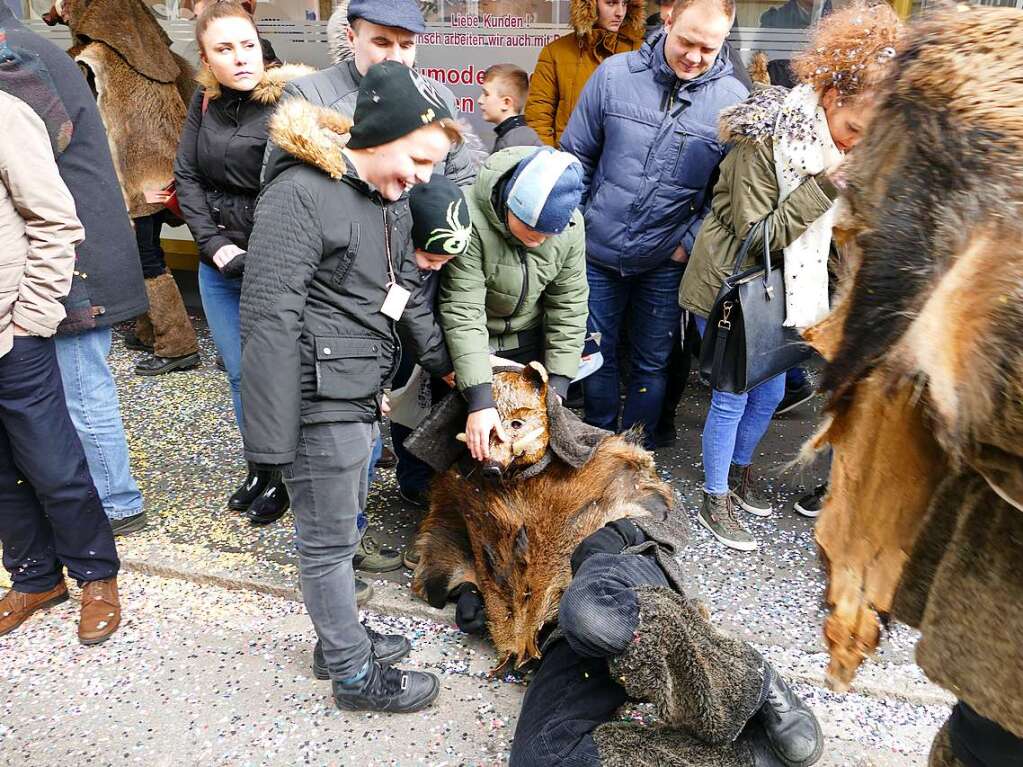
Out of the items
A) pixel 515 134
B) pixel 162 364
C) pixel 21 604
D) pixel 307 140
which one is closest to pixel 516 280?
pixel 307 140

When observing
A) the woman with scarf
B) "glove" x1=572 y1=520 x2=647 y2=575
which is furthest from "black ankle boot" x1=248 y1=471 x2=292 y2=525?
the woman with scarf

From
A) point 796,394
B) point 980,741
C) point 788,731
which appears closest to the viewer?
point 980,741

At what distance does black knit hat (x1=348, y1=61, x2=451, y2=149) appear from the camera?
73.1 inches

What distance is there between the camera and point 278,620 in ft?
8.63

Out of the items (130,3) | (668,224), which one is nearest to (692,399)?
(668,224)

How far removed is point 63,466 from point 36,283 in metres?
0.60

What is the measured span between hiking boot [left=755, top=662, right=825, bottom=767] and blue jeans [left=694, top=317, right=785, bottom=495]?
128 centimetres

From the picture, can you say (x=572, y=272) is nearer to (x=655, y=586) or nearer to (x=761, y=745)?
(x=655, y=586)

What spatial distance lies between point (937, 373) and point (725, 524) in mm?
2330

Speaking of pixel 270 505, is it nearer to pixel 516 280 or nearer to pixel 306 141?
pixel 516 280

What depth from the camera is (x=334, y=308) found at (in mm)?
1942

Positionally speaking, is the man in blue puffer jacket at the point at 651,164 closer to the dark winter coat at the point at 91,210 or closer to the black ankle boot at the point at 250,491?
the black ankle boot at the point at 250,491

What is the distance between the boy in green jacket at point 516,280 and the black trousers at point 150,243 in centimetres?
282

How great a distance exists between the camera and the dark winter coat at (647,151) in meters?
3.02
